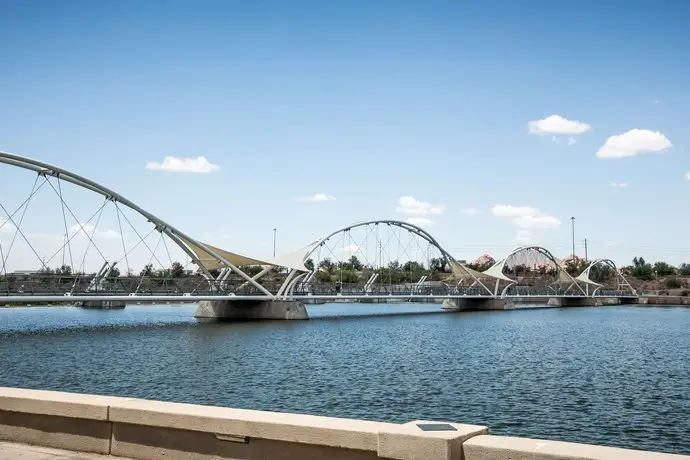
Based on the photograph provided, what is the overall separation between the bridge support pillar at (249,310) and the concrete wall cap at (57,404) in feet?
257

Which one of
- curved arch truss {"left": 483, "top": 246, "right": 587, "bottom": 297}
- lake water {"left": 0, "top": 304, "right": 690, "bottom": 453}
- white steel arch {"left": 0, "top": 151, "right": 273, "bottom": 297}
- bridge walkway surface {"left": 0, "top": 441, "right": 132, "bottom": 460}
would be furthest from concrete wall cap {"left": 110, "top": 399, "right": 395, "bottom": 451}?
curved arch truss {"left": 483, "top": 246, "right": 587, "bottom": 297}

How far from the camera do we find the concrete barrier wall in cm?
709

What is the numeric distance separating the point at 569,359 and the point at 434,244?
8691cm

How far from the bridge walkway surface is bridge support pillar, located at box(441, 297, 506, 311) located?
131 meters

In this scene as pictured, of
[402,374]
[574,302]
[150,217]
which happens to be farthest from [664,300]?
[402,374]

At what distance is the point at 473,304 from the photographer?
140000 mm

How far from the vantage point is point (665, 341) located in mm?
63219

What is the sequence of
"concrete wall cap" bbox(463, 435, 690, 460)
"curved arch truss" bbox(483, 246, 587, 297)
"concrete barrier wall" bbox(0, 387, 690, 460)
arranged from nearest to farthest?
"concrete wall cap" bbox(463, 435, 690, 460) < "concrete barrier wall" bbox(0, 387, 690, 460) < "curved arch truss" bbox(483, 246, 587, 297)

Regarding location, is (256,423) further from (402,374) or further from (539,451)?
(402,374)

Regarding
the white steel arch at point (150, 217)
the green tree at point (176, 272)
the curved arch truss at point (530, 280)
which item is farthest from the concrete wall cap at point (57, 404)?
the curved arch truss at point (530, 280)

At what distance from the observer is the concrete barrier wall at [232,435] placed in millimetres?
7090

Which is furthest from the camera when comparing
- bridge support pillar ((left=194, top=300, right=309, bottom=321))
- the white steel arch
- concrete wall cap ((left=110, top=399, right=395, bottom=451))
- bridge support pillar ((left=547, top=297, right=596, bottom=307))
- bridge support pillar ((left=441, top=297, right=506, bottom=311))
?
bridge support pillar ((left=547, top=297, right=596, bottom=307))

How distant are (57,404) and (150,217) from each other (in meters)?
72.4

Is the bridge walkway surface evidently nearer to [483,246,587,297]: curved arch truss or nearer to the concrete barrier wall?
the concrete barrier wall
